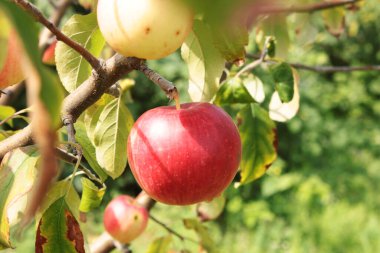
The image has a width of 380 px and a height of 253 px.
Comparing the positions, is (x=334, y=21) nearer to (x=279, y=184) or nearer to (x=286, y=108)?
(x=286, y=108)

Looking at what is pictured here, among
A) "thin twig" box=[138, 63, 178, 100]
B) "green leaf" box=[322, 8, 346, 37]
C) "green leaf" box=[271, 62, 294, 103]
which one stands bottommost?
"green leaf" box=[322, 8, 346, 37]

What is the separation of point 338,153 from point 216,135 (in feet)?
12.4

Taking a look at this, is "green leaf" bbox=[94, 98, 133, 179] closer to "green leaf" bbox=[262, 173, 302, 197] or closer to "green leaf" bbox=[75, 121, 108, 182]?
"green leaf" bbox=[75, 121, 108, 182]

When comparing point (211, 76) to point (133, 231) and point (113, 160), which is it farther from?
point (133, 231)

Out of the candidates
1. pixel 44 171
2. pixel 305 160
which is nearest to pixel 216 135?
pixel 44 171

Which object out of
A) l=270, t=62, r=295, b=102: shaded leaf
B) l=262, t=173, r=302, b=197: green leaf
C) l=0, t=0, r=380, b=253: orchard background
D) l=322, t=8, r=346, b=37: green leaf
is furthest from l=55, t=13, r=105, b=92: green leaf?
l=262, t=173, r=302, b=197: green leaf

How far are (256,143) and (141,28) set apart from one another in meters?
0.44

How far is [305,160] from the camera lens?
405 cm

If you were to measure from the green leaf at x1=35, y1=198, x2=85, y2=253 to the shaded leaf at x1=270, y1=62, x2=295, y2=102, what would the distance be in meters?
0.36

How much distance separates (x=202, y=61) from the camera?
64 cm

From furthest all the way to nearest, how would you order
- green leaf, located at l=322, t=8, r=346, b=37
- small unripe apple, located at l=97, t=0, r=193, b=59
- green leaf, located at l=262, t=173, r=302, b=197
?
green leaf, located at l=262, t=173, r=302, b=197 → green leaf, located at l=322, t=8, r=346, b=37 → small unripe apple, located at l=97, t=0, r=193, b=59

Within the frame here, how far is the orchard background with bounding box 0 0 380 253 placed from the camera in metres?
0.50

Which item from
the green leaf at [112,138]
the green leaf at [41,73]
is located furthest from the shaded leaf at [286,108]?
the green leaf at [41,73]

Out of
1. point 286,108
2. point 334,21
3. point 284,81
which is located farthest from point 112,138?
point 334,21
